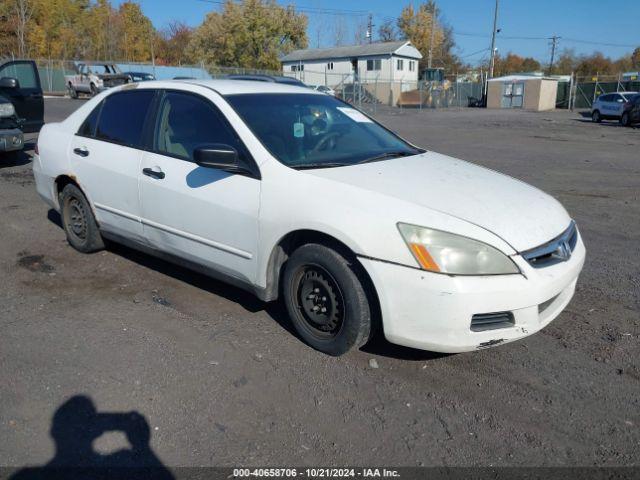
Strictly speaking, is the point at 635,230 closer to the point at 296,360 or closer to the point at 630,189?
the point at 630,189

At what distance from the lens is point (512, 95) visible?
46.9 meters

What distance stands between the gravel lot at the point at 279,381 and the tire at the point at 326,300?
144mm

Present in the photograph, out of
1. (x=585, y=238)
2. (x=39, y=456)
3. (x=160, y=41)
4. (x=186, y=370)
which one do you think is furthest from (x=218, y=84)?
(x=160, y=41)

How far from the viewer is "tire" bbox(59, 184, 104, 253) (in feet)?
16.7

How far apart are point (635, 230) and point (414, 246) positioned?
14.8ft

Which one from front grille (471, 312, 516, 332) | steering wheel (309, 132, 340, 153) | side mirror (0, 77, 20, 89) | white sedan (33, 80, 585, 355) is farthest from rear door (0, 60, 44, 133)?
front grille (471, 312, 516, 332)

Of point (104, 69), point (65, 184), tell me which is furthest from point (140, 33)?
point (65, 184)

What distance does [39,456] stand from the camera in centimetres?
260

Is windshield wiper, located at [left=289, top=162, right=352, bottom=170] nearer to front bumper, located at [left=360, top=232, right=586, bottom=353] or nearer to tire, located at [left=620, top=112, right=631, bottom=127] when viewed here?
front bumper, located at [left=360, top=232, right=586, bottom=353]

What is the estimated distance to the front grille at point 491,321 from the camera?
3.00m

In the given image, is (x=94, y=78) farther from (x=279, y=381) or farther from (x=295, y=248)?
(x=279, y=381)

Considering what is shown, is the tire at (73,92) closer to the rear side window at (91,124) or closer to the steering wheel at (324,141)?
the rear side window at (91,124)

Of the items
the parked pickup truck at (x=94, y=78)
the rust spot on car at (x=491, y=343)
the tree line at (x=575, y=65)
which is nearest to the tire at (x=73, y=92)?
the parked pickup truck at (x=94, y=78)

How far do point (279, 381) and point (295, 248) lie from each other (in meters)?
→ 0.85
